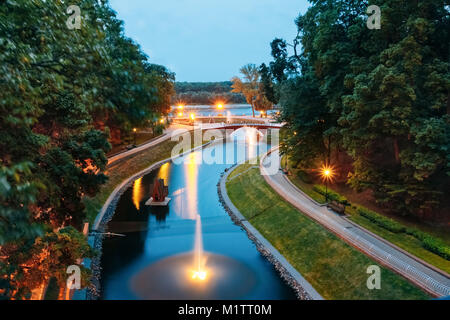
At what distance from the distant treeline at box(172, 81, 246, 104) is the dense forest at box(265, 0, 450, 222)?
110539mm

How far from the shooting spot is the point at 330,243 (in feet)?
64.8

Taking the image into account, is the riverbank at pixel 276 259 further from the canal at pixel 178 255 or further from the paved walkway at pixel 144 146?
the paved walkway at pixel 144 146

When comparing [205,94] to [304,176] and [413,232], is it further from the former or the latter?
[413,232]

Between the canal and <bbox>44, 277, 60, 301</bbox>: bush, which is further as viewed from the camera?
the canal

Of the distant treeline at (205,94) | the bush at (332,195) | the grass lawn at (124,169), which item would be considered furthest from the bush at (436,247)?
the distant treeline at (205,94)

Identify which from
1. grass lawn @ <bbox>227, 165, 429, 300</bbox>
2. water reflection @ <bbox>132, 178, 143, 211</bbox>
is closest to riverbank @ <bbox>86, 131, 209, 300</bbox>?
water reflection @ <bbox>132, 178, 143, 211</bbox>

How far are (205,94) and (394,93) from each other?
430 ft

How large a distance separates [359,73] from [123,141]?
3586 centimetres

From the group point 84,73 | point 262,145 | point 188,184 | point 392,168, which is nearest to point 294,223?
point 392,168

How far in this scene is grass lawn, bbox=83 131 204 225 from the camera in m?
27.8

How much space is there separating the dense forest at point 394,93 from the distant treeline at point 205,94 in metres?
111

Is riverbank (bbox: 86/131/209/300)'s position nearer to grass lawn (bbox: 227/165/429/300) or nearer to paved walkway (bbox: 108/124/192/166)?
paved walkway (bbox: 108/124/192/166)

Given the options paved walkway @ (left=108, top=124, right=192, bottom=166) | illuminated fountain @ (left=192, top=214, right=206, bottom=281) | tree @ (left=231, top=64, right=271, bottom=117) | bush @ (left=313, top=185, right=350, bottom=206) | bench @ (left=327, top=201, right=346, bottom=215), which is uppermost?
tree @ (left=231, top=64, right=271, bottom=117)

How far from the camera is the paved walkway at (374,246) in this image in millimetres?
14641
